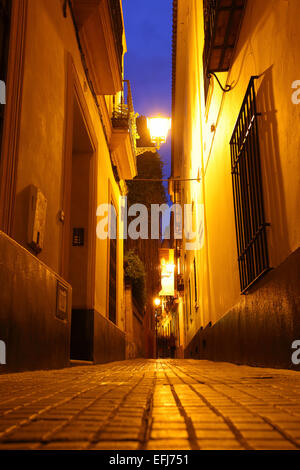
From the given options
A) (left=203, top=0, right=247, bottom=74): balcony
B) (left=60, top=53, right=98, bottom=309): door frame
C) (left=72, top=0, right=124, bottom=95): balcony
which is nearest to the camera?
(left=203, top=0, right=247, bottom=74): balcony

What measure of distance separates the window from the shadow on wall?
0.06m

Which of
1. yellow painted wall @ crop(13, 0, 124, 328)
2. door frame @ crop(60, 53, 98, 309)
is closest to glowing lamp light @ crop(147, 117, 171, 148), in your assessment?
door frame @ crop(60, 53, 98, 309)

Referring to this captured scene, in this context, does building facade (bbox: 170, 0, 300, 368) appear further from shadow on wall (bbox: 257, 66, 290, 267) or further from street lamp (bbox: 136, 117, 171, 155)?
street lamp (bbox: 136, 117, 171, 155)

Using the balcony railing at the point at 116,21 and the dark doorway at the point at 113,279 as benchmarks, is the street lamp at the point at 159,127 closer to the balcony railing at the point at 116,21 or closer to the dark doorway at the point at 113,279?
the dark doorway at the point at 113,279

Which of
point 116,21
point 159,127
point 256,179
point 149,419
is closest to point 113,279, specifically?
point 159,127

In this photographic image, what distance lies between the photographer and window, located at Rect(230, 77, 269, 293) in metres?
4.43

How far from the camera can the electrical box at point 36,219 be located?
166 inches

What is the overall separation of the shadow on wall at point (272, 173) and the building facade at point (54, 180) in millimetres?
2036

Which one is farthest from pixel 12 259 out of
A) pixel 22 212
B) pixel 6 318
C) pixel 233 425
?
pixel 233 425

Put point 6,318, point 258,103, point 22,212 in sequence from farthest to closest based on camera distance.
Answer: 1. point 258,103
2. point 22,212
3. point 6,318

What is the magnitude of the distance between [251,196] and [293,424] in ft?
12.1

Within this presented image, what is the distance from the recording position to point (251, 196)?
4.79 metres
